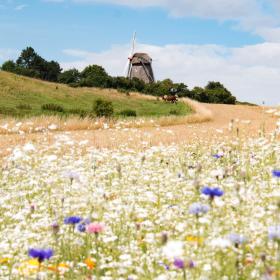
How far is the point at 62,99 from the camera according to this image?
54.4m

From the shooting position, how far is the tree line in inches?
2899

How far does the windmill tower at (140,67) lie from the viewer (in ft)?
311

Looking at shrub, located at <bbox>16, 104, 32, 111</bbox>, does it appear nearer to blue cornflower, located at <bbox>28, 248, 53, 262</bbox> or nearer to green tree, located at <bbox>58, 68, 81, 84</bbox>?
blue cornflower, located at <bbox>28, 248, 53, 262</bbox>

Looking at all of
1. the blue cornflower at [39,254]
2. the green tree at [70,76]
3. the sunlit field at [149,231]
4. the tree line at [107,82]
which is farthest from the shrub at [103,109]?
the green tree at [70,76]

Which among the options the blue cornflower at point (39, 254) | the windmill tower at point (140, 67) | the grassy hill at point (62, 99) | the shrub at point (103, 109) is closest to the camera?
the blue cornflower at point (39, 254)

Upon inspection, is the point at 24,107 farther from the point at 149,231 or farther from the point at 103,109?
the point at 149,231

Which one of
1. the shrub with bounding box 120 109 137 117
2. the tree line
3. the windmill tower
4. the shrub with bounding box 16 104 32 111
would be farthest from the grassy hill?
the windmill tower

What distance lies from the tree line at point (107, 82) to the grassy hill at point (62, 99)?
242 inches

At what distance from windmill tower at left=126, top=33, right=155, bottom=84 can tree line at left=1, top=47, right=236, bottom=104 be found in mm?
5866

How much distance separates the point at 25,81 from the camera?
60.6 meters

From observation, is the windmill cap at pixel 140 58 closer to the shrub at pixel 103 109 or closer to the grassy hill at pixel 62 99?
the grassy hill at pixel 62 99

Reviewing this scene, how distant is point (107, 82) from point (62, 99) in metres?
20.2

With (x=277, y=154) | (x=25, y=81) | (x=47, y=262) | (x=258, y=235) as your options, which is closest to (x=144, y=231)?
(x=47, y=262)

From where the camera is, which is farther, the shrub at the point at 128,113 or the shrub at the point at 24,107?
the shrub at the point at 24,107
